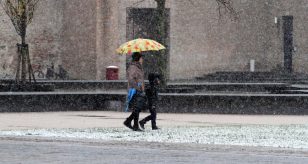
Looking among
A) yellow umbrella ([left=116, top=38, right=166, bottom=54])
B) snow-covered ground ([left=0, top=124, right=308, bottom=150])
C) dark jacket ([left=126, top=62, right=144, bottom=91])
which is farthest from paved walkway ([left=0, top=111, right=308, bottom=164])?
yellow umbrella ([left=116, top=38, right=166, bottom=54])

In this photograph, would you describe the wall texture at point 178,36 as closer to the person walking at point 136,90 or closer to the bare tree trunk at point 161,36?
the bare tree trunk at point 161,36

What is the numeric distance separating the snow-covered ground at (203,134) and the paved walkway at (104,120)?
152cm

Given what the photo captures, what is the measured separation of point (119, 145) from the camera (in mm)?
20312

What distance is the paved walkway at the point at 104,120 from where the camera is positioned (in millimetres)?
25881

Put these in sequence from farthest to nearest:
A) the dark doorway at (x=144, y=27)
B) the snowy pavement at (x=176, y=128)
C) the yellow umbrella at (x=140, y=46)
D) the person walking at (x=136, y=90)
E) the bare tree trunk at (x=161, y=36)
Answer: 1. the dark doorway at (x=144, y=27)
2. the bare tree trunk at (x=161, y=36)
3. the yellow umbrella at (x=140, y=46)
4. the person walking at (x=136, y=90)
5. the snowy pavement at (x=176, y=128)

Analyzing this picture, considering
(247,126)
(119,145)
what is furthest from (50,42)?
(119,145)

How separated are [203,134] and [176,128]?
6.52ft

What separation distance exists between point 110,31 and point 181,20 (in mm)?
4100

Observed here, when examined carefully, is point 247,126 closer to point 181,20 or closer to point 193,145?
point 193,145

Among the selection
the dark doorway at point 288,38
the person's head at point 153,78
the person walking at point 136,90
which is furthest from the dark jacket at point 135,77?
the dark doorway at point 288,38

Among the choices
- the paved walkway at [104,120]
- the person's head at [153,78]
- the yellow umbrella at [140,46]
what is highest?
the yellow umbrella at [140,46]

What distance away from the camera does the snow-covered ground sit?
20.9 metres

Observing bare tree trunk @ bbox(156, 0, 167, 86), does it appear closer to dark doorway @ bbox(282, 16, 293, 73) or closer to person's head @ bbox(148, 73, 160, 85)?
person's head @ bbox(148, 73, 160, 85)

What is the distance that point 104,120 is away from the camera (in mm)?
27781
